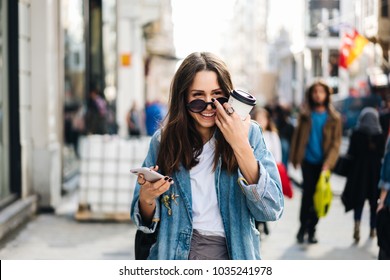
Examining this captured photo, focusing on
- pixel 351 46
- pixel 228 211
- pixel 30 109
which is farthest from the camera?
pixel 351 46

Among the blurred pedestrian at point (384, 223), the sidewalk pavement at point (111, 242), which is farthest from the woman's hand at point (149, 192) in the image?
the sidewalk pavement at point (111, 242)

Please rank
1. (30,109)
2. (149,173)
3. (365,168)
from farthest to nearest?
1. (30,109)
2. (365,168)
3. (149,173)

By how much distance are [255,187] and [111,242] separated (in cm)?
474

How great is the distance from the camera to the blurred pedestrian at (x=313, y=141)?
7270 millimetres

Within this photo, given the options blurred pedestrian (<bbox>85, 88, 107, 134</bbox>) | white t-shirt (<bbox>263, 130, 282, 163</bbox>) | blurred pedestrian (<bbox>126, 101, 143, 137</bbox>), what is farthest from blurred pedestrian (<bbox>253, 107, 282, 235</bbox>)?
blurred pedestrian (<bbox>126, 101, 143, 137</bbox>)

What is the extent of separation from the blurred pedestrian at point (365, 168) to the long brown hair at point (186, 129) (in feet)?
16.1

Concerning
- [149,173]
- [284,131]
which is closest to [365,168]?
[149,173]

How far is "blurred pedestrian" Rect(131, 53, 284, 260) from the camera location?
261cm

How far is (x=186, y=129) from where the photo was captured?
106 inches

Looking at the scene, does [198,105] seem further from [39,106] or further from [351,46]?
[351,46]

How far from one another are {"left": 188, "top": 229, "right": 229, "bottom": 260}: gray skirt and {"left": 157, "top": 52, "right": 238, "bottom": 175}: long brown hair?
0.25m

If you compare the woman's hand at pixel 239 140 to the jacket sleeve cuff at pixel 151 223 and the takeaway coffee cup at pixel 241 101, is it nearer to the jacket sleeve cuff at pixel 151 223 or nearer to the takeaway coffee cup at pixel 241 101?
the takeaway coffee cup at pixel 241 101
